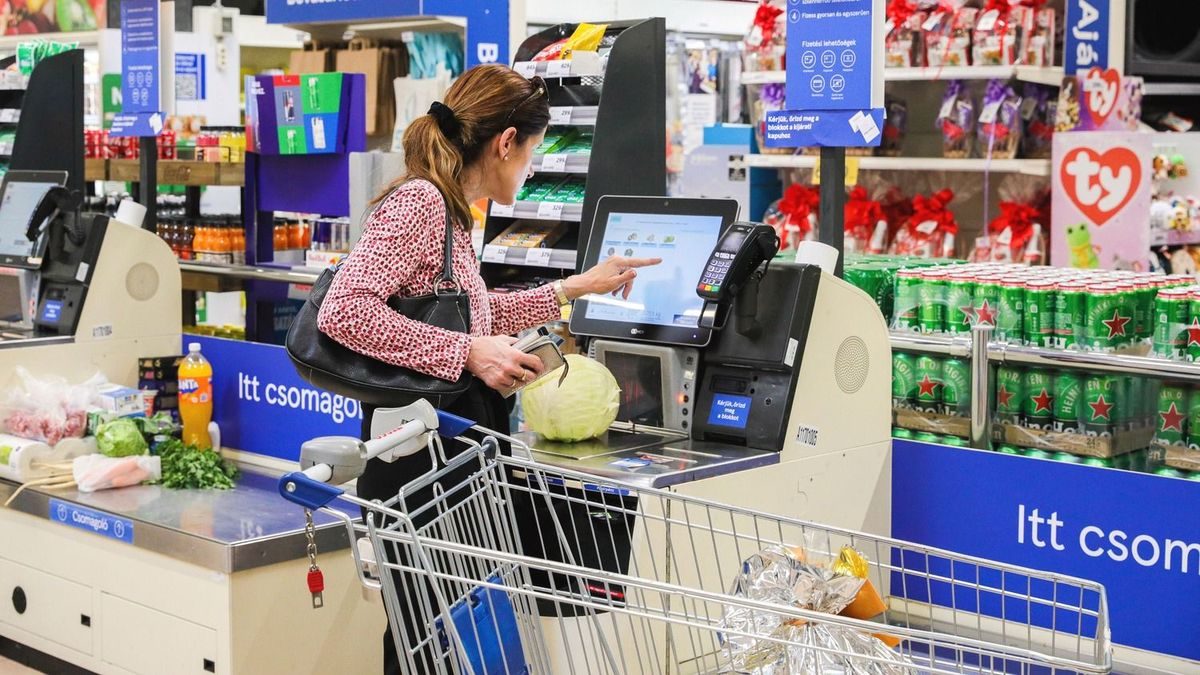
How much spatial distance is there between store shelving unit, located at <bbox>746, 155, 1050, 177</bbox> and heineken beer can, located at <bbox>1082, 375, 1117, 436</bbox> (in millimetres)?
1932

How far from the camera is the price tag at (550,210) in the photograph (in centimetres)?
440

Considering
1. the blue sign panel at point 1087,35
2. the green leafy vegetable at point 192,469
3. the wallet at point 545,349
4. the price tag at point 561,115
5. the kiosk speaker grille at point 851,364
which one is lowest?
the green leafy vegetable at point 192,469

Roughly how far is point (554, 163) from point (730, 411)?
1640 millimetres

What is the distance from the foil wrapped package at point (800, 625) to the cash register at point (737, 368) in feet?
2.54

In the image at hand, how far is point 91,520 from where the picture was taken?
13.2ft

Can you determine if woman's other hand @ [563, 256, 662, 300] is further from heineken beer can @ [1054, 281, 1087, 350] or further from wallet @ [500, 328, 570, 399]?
heineken beer can @ [1054, 281, 1087, 350]

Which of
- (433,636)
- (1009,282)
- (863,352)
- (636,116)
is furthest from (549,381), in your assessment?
(636,116)

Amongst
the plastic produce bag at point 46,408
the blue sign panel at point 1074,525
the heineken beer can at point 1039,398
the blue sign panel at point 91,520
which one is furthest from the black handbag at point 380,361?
the plastic produce bag at point 46,408

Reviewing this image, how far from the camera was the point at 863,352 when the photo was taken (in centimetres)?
306

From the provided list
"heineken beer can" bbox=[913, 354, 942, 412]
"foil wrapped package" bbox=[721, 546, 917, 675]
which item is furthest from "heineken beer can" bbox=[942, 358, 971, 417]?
"foil wrapped package" bbox=[721, 546, 917, 675]

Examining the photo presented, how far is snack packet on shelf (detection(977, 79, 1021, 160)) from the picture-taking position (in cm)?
552

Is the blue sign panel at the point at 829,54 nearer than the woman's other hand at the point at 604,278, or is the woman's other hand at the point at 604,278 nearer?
the woman's other hand at the point at 604,278

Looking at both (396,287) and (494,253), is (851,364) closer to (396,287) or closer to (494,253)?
(396,287)

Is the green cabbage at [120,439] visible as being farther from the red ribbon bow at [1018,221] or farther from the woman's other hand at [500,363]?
the red ribbon bow at [1018,221]
